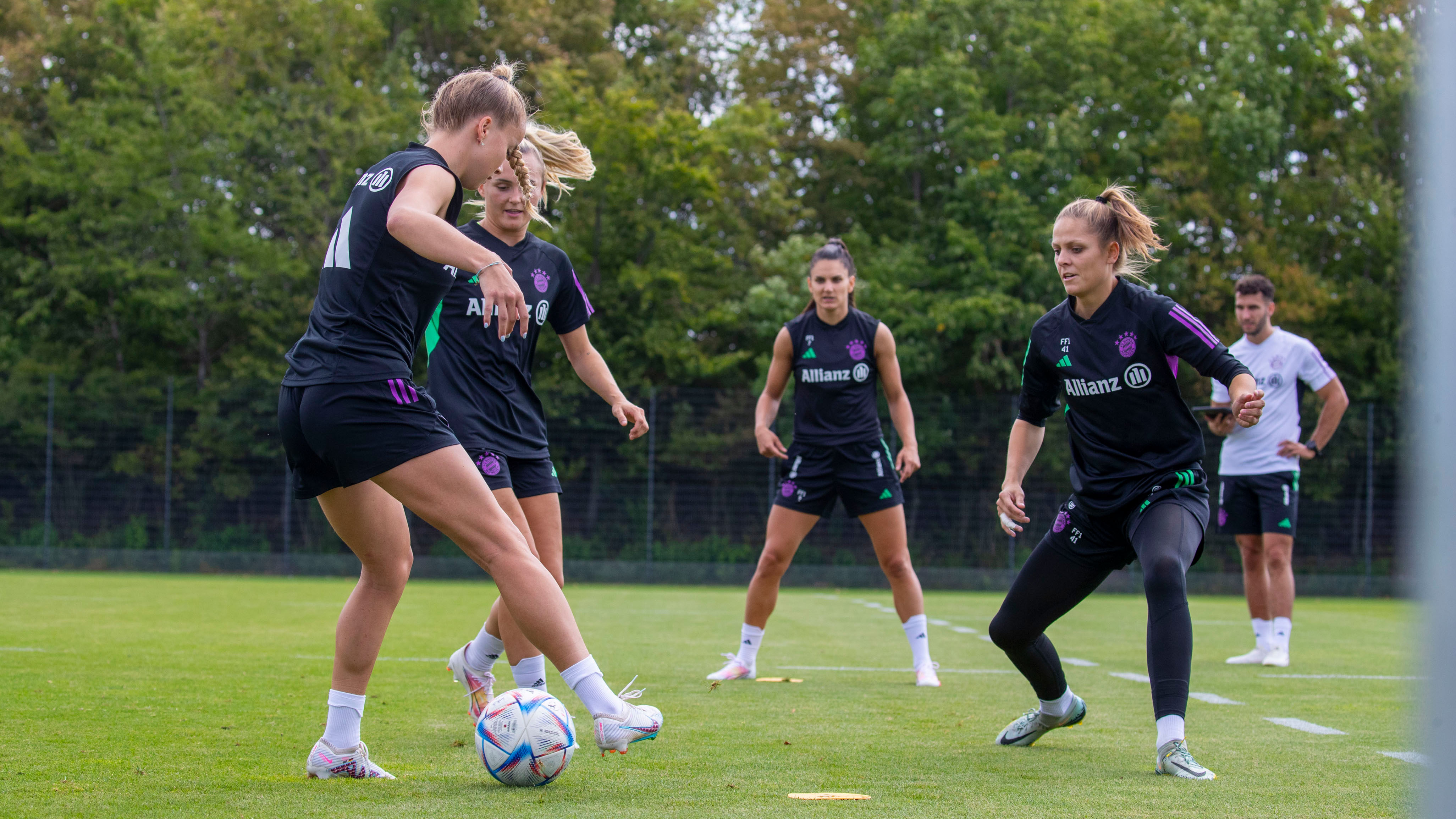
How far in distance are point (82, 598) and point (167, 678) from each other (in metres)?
6.30

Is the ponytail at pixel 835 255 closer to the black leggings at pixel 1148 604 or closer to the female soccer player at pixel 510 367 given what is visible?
the female soccer player at pixel 510 367

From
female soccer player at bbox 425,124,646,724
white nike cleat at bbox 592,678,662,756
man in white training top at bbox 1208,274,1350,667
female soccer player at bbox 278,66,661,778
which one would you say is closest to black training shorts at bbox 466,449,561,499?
female soccer player at bbox 425,124,646,724

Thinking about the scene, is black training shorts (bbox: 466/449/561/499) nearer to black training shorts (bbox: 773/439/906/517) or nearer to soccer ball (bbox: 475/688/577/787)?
soccer ball (bbox: 475/688/577/787)

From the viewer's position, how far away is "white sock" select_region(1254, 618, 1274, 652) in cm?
761

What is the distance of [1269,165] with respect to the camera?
24422 mm

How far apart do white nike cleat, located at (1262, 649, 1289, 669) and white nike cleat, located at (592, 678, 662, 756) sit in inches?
213

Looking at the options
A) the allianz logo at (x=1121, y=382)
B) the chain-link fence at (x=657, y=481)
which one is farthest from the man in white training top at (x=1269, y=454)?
the chain-link fence at (x=657, y=481)

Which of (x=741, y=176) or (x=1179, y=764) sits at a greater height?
(x=741, y=176)

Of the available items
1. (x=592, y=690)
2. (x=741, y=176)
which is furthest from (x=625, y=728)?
(x=741, y=176)

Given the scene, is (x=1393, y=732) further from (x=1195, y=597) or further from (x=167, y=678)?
(x=1195, y=597)

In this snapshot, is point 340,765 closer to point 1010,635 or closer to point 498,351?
point 498,351

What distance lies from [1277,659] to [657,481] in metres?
10.9

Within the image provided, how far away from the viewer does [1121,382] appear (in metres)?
4.03

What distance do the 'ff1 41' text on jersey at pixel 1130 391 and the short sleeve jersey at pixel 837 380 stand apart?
2406 millimetres
